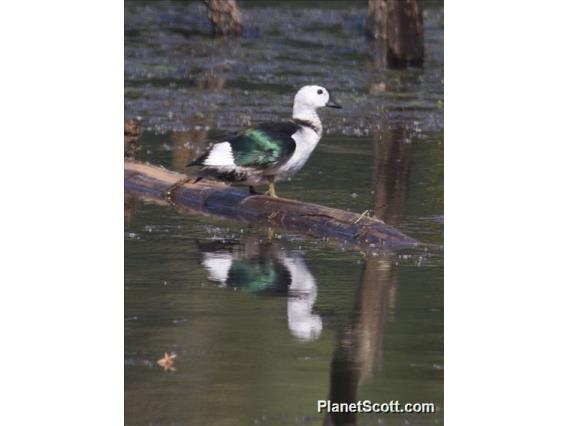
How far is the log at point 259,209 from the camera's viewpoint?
1263cm

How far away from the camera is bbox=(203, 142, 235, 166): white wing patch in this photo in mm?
13000

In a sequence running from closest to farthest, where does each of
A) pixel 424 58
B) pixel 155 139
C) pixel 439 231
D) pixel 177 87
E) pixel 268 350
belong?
1. pixel 268 350
2. pixel 439 231
3. pixel 155 139
4. pixel 177 87
5. pixel 424 58

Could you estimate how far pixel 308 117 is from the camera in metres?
13.5

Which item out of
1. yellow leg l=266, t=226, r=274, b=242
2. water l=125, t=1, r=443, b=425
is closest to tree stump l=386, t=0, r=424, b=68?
water l=125, t=1, r=443, b=425

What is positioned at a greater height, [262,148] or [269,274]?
[262,148]

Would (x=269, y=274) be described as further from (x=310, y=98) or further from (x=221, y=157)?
(x=310, y=98)

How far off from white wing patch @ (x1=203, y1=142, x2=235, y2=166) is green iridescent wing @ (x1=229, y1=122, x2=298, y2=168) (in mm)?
34

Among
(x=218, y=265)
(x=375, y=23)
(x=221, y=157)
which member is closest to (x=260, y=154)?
(x=221, y=157)

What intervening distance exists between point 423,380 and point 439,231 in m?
4.18

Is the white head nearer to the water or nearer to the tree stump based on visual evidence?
the water

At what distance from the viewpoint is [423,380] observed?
30.7 ft

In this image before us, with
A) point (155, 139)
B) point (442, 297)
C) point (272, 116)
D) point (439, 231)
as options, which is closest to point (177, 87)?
point (272, 116)

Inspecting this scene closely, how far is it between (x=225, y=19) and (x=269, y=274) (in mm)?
18389
